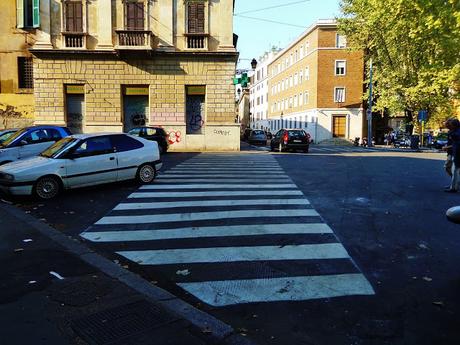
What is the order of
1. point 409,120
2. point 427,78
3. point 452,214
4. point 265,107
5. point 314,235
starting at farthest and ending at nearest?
point 265,107, point 409,120, point 427,78, point 314,235, point 452,214

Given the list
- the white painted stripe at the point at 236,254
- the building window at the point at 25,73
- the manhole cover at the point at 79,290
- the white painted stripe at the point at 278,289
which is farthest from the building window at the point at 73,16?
the white painted stripe at the point at 278,289

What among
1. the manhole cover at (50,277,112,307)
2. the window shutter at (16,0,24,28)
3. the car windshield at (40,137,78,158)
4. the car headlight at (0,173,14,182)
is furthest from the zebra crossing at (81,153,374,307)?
the window shutter at (16,0,24,28)

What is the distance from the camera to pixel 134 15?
89.2 ft

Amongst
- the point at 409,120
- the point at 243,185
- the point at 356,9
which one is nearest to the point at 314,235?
the point at 243,185

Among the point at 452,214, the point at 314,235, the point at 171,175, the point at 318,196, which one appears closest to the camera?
the point at 452,214

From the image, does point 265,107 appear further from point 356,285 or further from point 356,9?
point 356,285

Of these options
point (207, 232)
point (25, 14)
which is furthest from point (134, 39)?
point (207, 232)

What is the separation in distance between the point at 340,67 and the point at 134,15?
3073 centimetres

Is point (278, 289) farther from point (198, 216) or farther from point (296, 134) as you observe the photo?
point (296, 134)

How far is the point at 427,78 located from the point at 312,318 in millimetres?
37571

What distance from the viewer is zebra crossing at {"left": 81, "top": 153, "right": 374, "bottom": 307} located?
15.6 feet

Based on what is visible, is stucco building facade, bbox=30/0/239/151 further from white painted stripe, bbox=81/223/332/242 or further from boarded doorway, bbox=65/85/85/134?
white painted stripe, bbox=81/223/332/242

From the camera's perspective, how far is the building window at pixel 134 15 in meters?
27.2

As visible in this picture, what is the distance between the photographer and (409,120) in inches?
1690
